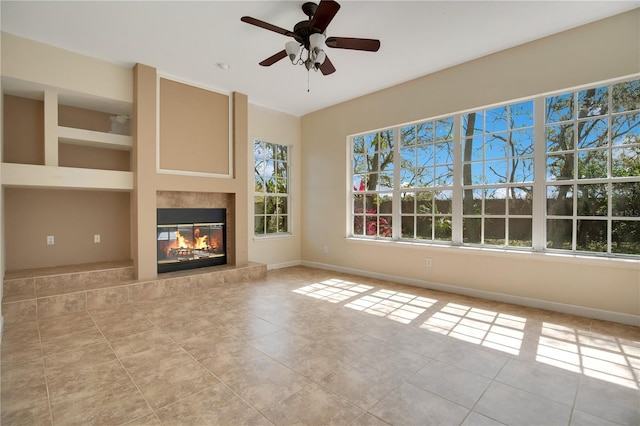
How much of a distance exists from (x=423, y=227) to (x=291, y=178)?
2882 mm

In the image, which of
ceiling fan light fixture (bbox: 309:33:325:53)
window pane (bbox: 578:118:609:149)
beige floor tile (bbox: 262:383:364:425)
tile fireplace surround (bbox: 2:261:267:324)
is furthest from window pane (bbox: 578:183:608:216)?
tile fireplace surround (bbox: 2:261:267:324)

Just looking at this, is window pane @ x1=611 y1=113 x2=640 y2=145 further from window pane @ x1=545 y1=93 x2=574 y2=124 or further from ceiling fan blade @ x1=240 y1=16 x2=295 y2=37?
ceiling fan blade @ x1=240 y1=16 x2=295 y2=37

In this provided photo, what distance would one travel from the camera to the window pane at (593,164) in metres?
3.30

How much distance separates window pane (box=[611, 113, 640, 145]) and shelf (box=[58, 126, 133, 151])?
5981 millimetres

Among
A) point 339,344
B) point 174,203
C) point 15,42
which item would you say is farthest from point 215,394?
point 15,42

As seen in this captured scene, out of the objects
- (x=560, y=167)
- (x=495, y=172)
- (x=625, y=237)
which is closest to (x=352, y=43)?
(x=495, y=172)

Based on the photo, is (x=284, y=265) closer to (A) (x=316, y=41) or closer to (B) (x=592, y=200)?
(A) (x=316, y=41)

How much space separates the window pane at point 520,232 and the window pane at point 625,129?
1190 millimetres

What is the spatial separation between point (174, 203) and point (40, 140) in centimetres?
180

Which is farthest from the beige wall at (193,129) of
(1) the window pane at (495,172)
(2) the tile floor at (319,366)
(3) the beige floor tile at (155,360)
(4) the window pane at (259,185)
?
(1) the window pane at (495,172)

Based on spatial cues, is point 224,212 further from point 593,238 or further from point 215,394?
point 593,238

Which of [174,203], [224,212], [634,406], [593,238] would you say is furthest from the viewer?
[224,212]

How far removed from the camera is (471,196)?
421 centimetres

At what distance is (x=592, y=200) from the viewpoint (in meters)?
3.35
